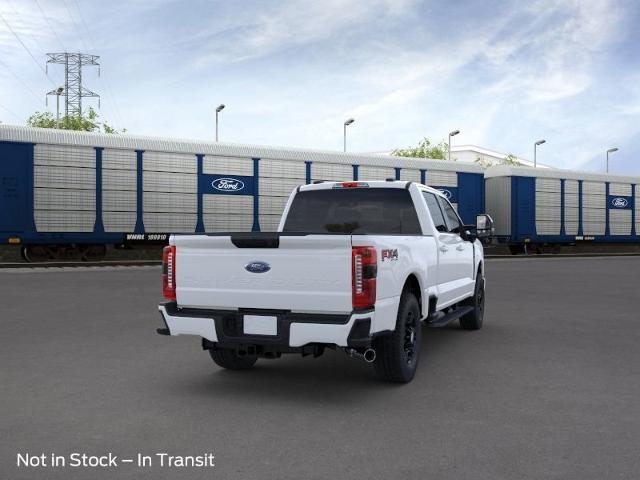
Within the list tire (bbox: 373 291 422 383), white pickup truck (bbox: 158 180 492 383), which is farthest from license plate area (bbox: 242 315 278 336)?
tire (bbox: 373 291 422 383)

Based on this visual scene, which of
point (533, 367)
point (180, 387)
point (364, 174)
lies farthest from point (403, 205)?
point (364, 174)

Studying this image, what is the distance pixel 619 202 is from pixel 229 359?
34.0 metres

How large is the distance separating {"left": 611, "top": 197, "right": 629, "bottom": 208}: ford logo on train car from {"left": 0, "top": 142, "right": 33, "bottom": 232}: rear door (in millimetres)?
29163

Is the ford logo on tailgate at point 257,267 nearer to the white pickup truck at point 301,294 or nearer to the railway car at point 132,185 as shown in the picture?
the white pickup truck at point 301,294

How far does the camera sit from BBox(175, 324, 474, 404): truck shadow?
5.80m

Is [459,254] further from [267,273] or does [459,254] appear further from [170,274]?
[170,274]

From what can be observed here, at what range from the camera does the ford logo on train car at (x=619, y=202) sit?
35375 mm

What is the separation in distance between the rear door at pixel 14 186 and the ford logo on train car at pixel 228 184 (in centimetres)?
654

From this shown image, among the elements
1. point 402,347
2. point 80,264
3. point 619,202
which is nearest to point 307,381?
point 402,347

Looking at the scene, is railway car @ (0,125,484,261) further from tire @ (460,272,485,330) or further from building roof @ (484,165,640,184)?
tire @ (460,272,485,330)

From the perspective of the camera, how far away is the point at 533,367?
6.94 m

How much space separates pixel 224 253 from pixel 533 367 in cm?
358

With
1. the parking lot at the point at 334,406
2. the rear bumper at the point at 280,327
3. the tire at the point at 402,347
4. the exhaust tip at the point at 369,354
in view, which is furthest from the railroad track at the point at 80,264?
the exhaust tip at the point at 369,354

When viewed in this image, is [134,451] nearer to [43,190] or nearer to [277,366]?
[277,366]
